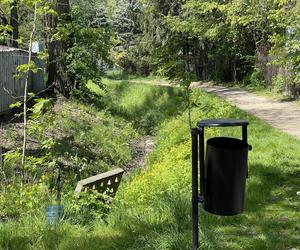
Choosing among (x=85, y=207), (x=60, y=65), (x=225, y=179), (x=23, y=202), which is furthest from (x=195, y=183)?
(x=60, y=65)

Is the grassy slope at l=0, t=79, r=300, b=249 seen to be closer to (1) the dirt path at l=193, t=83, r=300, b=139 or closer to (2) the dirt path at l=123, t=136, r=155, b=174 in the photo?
(2) the dirt path at l=123, t=136, r=155, b=174

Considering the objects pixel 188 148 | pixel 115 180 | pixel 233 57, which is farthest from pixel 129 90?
pixel 115 180

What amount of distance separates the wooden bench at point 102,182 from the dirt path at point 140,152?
474cm

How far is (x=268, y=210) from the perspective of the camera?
5.99 m

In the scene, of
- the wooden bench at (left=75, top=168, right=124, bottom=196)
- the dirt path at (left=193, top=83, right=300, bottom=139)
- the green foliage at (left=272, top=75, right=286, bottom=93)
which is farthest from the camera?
the green foliage at (left=272, top=75, right=286, bottom=93)

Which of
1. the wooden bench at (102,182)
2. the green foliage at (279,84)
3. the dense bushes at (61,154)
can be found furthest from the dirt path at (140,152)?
the green foliage at (279,84)

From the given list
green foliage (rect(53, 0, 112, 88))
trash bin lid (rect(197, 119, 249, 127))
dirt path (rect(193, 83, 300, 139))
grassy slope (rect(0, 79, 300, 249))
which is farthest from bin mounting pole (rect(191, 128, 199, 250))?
green foliage (rect(53, 0, 112, 88))

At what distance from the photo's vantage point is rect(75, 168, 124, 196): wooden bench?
20.3ft

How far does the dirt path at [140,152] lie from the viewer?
1210cm

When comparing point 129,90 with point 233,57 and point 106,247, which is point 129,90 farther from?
point 106,247

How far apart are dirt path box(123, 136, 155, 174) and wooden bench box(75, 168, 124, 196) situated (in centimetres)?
474

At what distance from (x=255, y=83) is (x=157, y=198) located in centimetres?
2217

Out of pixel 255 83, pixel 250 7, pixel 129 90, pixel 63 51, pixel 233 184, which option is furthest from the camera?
pixel 255 83

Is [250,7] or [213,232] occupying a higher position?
[250,7]
